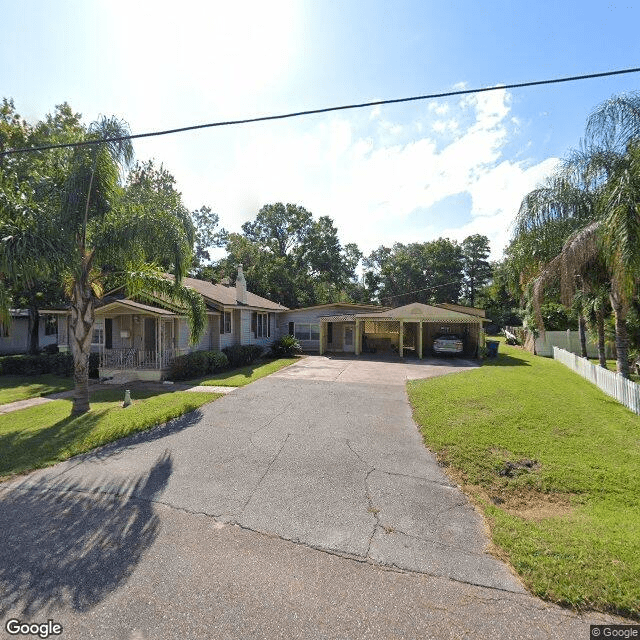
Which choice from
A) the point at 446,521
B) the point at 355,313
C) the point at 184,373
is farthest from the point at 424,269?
the point at 446,521

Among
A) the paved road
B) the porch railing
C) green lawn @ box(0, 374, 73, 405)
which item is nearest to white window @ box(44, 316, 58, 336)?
green lawn @ box(0, 374, 73, 405)

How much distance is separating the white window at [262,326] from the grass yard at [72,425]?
1119 cm

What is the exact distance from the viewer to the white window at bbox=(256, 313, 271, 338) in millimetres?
22578

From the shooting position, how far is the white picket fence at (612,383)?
9.09 m

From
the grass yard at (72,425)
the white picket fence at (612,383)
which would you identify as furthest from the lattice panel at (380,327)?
the grass yard at (72,425)

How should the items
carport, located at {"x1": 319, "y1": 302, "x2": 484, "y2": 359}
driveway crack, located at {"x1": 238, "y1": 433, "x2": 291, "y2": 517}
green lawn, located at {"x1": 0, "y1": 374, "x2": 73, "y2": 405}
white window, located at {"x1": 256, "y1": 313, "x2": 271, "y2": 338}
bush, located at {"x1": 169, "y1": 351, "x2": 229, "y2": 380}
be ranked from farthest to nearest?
white window, located at {"x1": 256, "y1": 313, "x2": 271, "y2": 338}
carport, located at {"x1": 319, "y1": 302, "x2": 484, "y2": 359}
bush, located at {"x1": 169, "y1": 351, "x2": 229, "y2": 380}
green lawn, located at {"x1": 0, "y1": 374, "x2": 73, "y2": 405}
driveway crack, located at {"x1": 238, "y1": 433, "x2": 291, "y2": 517}

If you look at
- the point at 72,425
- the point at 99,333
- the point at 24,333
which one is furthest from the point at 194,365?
the point at 24,333

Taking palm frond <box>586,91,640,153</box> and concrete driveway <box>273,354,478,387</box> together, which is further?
concrete driveway <box>273,354,478,387</box>

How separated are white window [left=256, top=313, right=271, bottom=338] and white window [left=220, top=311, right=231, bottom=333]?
10.6 feet

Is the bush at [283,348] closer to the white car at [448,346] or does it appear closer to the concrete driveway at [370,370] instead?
the concrete driveway at [370,370]

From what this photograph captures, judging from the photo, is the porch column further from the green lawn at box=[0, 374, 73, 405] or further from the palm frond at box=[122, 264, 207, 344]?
the green lawn at box=[0, 374, 73, 405]

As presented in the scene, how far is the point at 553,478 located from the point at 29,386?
1730 centimetres

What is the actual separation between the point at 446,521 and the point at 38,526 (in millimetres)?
4932

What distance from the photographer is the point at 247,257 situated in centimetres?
3884
